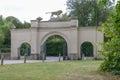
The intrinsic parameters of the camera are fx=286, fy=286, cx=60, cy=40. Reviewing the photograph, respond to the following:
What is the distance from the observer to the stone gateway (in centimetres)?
3491

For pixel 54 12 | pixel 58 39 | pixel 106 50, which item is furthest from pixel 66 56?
pixel 106 50

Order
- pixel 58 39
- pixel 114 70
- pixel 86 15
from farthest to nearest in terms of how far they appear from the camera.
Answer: pixel 86 15
pixel 58 39
pixel 114 70

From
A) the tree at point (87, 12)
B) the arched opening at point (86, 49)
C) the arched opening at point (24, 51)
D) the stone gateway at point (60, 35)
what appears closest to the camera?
the stone gateway at point (60, 35)

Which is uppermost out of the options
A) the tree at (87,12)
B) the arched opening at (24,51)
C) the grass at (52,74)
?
the tree at (87,12)

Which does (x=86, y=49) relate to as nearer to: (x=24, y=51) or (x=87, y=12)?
(x=24, y=51)

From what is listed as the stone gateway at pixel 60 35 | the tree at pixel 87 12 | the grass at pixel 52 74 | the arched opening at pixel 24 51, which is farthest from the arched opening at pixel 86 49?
the grass at pixel 52 74

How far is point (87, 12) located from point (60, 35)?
21194mm

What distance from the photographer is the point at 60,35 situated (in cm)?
3609

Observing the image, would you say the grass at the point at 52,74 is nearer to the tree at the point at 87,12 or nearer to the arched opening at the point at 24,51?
the arched opening at the point at 24,51

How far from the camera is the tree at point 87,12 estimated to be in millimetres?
55625

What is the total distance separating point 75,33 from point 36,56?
5.89 meters

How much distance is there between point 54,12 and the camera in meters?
42.1

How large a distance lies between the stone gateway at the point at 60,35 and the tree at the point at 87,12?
782 inches

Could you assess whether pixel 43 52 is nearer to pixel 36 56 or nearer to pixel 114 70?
pixel 36 56
